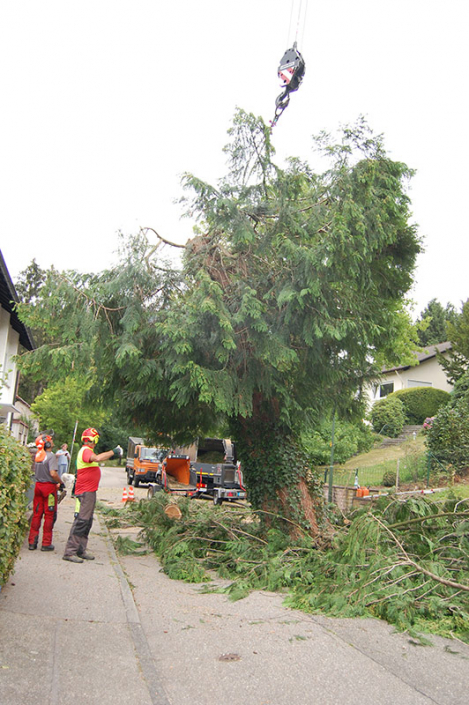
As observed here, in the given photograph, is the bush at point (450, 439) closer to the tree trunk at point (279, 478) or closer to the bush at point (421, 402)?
the tree trunk at point (279, 478)

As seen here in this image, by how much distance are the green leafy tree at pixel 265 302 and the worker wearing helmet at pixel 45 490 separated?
1.64 m

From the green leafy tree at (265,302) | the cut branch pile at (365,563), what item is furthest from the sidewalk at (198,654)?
the green leafy tree at (265,302)

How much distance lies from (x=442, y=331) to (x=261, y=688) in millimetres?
56347

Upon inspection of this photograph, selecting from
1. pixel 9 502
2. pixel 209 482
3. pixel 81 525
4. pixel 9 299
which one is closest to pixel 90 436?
pixel 81 525

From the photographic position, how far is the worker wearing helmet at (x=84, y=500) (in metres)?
8.27

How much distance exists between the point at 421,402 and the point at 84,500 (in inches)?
1155

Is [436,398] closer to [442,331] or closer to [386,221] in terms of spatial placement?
[442,331]

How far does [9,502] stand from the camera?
4.89m

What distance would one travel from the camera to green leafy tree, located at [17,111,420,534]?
7816 millimetres

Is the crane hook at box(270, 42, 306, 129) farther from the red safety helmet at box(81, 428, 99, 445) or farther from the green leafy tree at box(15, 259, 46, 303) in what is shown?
the green leafy tree at box(15, 259, 46, 303)

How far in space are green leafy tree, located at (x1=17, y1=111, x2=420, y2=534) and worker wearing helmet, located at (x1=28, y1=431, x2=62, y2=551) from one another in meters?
1.64

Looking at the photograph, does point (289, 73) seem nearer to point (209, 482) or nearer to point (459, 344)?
point (209, 482)

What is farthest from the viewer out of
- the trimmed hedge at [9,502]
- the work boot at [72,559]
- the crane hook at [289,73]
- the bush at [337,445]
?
the bush at [337,445]

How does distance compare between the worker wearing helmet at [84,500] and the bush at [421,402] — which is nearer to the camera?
the worker wearing helmet at [84,500]
